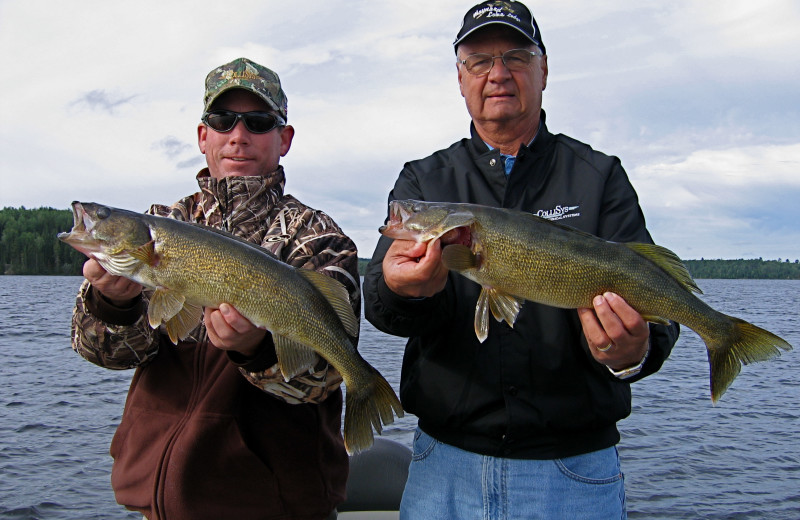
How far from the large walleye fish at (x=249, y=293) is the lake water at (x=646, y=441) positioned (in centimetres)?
799

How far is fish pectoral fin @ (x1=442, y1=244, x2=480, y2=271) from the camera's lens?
309 cm

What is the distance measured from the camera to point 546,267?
10.8 ft

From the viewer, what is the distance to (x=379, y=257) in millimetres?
3568

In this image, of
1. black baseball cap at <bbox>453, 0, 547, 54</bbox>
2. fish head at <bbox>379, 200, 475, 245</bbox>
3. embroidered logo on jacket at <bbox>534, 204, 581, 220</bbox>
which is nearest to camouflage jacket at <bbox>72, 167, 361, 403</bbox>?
fish head at <bbox>379, 200, 475, 245</bbox>

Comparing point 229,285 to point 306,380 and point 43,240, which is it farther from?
point 43,240

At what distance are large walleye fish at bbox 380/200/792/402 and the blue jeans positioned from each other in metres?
0.64

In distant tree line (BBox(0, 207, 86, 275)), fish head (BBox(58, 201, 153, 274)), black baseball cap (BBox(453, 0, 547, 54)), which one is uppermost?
distant tree line (BBox(0, 207, 86, 275))

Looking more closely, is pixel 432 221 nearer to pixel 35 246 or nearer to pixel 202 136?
pixel 202 136

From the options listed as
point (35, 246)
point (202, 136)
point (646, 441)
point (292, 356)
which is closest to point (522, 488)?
point (292, 356)

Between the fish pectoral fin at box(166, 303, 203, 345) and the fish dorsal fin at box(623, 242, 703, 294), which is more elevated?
the fish dorsal fin at box(623, 242, 703, 294)

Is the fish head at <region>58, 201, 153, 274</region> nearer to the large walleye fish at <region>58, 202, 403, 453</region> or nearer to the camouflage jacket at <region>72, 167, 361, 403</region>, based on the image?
the large walleye fish at <region>58, 202, 403, 453</region>

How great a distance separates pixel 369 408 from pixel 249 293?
87 cm

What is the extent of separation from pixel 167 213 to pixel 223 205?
1.44 ft

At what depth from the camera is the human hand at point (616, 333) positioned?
9.91ft
